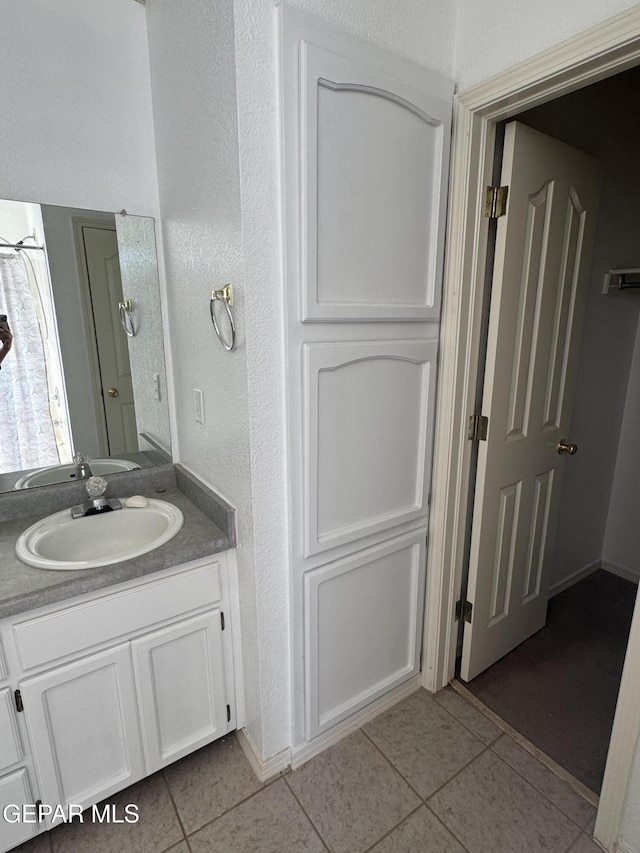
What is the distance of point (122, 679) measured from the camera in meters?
1.28

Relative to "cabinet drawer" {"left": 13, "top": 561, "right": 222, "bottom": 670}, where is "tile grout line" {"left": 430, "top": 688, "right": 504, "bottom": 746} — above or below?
below

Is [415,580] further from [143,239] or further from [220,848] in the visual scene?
[143,239]

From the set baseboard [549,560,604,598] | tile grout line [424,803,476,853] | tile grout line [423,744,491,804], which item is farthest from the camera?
baseboard [549,560,604,598]

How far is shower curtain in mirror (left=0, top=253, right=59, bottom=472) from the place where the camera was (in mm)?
1450

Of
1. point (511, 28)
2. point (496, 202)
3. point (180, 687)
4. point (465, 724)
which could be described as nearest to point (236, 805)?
point (180, 687)

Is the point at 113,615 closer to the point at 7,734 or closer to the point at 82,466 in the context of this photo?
the point at 7,734

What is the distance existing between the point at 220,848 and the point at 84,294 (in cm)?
173

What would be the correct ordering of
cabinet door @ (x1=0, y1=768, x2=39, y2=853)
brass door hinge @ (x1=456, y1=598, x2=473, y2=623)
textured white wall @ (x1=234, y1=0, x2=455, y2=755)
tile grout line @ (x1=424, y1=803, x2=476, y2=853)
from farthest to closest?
1. brass door hinge @ (x1=456, y1=598, x2=473, y2=623)
2. tile grout line @ (x1=424, y1=803, x2=476, y2=853)
3. cabinet door @ (x1=0, y1=768, x2=39, y2=853)
4. textured white wall @ (x1=234, y1=0, x2=455, y2=755)

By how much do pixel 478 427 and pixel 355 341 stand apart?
1.96ft

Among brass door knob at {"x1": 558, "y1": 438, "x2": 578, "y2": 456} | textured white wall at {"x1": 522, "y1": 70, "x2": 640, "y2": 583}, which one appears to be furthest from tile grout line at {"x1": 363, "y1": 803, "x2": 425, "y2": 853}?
textured white wall at {"x1": 522, "y1": 70, "x2": 640, "y2": 583}

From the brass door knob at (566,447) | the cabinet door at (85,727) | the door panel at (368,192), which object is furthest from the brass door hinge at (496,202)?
the cabinet door at (85,727)

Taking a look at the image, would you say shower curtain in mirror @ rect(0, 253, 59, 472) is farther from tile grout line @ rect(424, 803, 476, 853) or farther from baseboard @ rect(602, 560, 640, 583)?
baseboard @ rect(602, 560, 640, 583)

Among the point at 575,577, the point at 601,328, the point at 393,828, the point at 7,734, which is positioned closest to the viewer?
the point at 7,734

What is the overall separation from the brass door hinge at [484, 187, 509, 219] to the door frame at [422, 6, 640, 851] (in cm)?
3
